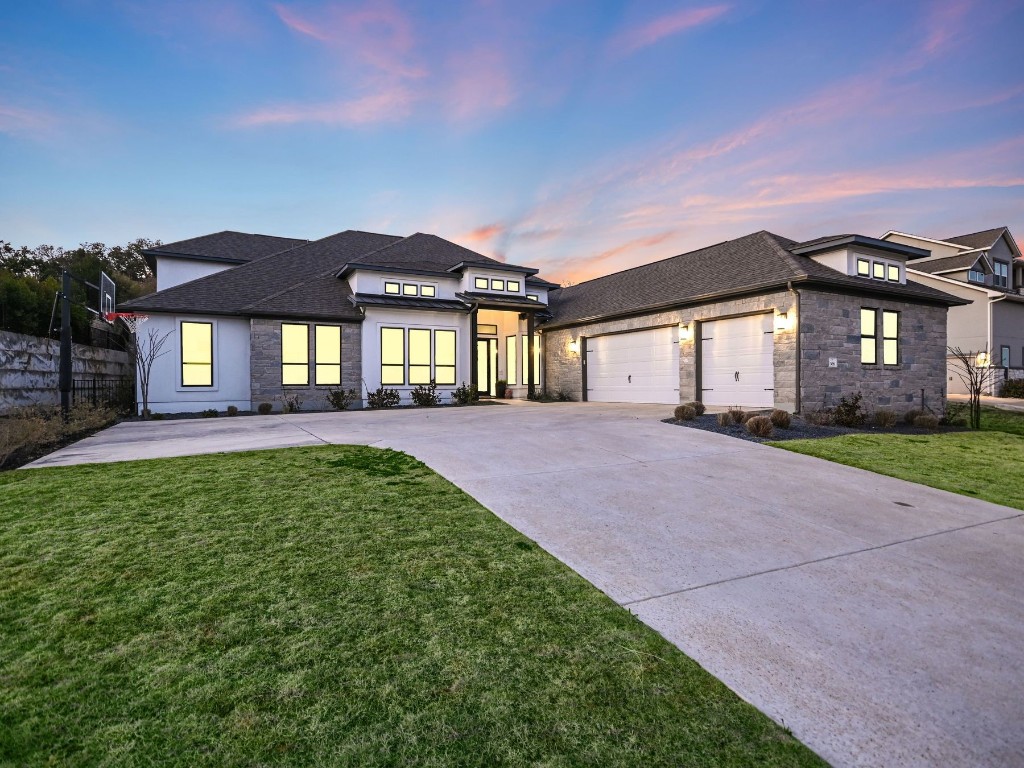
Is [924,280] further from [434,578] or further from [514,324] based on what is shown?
[434,578]

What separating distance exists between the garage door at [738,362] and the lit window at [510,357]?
25.4ft

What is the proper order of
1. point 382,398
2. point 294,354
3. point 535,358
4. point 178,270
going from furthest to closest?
point 535,358, point 178,270, point 382,398, point 294,354

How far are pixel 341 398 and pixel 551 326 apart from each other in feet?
28.1

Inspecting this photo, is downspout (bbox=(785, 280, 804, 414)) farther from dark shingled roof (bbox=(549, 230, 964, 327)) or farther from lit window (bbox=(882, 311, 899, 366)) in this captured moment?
lit window (bbox=(882, 311, 899, 366))

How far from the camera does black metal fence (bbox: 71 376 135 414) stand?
37.7 ft

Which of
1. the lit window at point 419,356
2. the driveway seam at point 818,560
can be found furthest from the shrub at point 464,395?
the driveway seam at point 818,560

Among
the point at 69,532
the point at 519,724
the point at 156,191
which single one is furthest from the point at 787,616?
the point at 156,191

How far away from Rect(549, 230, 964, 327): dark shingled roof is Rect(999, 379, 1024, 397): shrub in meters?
12.3

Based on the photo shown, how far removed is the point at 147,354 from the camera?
1327 centimetres

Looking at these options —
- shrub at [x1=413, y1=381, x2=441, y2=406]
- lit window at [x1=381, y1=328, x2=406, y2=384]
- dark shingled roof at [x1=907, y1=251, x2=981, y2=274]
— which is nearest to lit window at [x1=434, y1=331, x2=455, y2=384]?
shrub at [x1=413, y1=381, x2=441, y2=406]

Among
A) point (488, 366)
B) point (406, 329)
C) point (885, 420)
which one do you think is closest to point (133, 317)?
point (406, 329)

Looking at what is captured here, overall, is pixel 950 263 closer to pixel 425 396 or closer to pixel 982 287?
pixel 982 287

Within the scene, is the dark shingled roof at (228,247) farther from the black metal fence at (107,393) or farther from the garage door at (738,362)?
the garage door at (738,362)

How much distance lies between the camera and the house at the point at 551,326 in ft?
39.5
